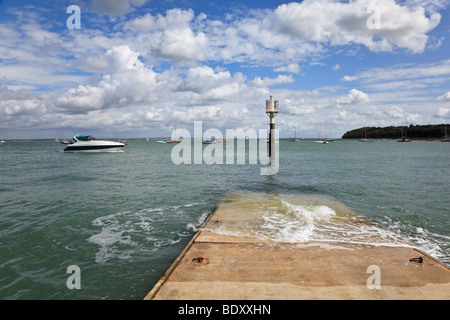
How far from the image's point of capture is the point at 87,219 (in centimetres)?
1184

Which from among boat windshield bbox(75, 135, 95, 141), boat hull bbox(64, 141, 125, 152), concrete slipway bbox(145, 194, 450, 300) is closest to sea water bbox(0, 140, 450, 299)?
concrete slipway bbox(145, 194, 450, 300)

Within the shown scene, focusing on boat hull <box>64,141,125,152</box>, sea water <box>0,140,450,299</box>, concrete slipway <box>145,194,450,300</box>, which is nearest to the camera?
concrete slipway <box>145,194,450,300</box>

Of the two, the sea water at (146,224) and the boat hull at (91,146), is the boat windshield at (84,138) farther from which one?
the sea water at (146,224)

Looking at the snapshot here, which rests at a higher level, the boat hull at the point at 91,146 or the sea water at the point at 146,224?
the boat hull at the point at 91,146

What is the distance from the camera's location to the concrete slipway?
4738 millimetres

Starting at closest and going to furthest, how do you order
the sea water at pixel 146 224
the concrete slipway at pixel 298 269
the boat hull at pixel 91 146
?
the concrete slipway at pixel 298 269 < the sea water at pixel 146 224 < the boat hull at pixel 91 146

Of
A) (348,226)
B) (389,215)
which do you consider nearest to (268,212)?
(348,226)

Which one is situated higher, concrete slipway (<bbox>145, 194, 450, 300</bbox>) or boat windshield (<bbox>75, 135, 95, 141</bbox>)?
boat windshield (<bbox>75, 135, 95, 141</bbox>)

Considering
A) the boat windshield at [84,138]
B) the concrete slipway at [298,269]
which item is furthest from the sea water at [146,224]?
the boat windshield at [84,138]

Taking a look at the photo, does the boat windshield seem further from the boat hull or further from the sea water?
the sea water

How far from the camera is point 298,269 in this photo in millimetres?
5723

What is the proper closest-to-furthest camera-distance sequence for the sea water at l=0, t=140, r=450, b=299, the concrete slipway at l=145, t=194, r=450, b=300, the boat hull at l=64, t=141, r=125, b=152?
the concrete slipway at l=145, t=194, r=450, b=300 → the sea water at l=0, t=140, r=450, b=299 → the boat hull at l=64, t=141, r=125, b=152

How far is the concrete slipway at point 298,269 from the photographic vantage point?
474cm
